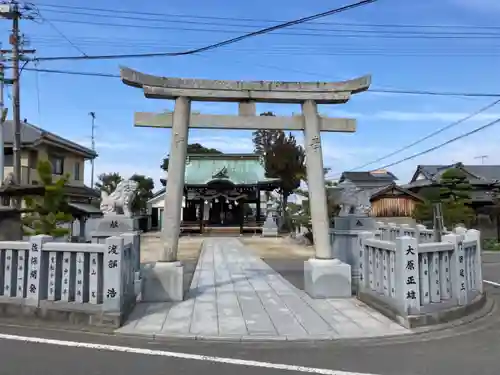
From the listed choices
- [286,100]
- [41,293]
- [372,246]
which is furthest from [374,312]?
[41,293]

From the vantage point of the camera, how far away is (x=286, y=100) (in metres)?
9.89

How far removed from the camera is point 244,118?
9.75 meters

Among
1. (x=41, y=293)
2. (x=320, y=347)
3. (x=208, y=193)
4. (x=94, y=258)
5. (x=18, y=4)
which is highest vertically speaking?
(x=18, y=4)

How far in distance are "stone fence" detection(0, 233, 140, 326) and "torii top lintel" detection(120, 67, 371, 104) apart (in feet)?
11.6

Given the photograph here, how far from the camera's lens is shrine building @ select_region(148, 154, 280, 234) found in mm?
36062

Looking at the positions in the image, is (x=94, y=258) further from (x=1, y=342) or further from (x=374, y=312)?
(x=374, y=312)

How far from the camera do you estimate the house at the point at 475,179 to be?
104ft

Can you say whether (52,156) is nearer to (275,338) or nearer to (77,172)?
(77,172)

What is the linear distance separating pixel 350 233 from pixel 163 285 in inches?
217

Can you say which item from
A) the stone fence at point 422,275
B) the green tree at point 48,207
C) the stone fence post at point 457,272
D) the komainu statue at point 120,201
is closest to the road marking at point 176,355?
the stone fence at point 422,275

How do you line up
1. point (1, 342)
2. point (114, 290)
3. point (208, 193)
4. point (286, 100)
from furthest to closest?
point (208, 193) → point (286, 100) → point (114, 290) → point (1, 342)

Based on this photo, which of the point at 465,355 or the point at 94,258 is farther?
the point at 94,258

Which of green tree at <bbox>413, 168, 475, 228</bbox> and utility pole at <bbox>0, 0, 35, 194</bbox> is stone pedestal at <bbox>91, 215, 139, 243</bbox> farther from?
green tree at <bbox>413, 168, 475, 228</bbox>

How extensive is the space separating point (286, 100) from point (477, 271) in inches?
201
